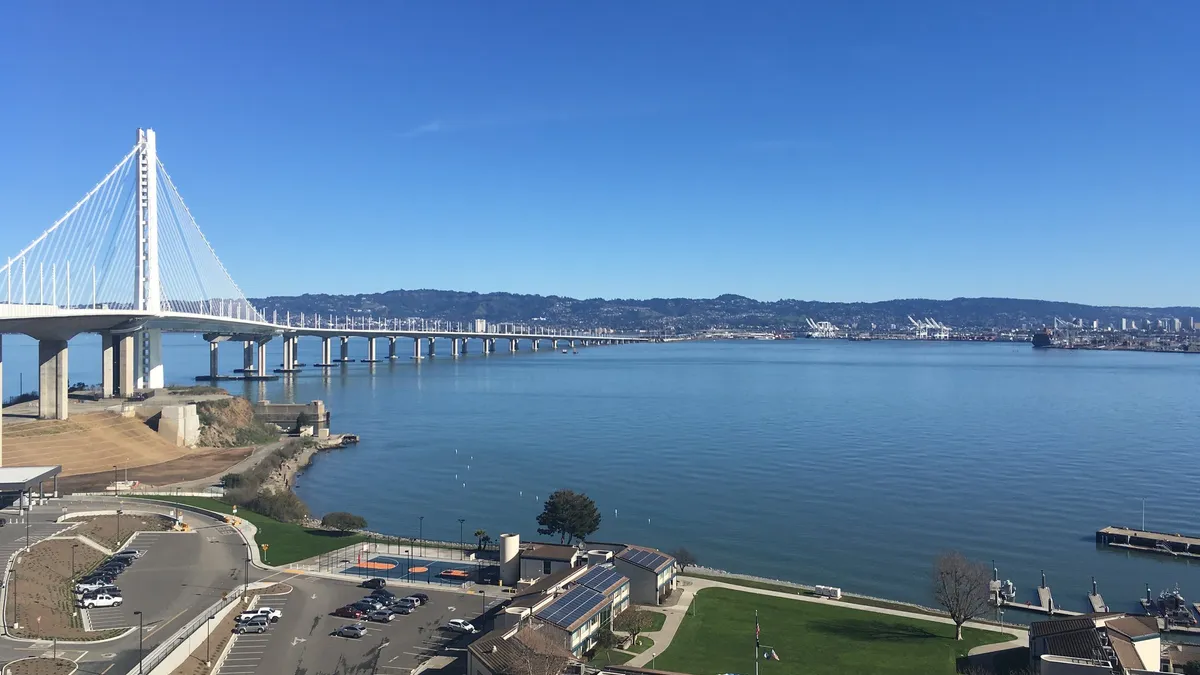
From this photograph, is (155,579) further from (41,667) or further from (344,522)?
(344,522)

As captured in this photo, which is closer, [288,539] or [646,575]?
[646,575]

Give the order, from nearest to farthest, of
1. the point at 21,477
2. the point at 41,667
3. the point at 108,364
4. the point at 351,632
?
Result: the point at 41,667, the point at 351,632, the point at 21,477, the point at 108,364

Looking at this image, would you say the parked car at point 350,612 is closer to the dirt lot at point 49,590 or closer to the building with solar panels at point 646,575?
the dirt lot at point 49,590

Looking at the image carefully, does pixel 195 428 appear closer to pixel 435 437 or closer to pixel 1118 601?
pixel 435 437

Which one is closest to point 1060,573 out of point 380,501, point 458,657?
point 458,657

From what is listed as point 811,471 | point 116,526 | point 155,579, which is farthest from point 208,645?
point 811,471

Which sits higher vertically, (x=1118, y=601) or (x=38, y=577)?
(x=38, y=577)
